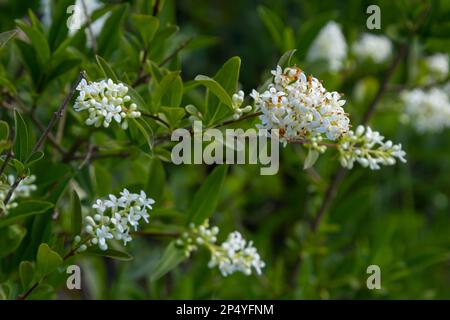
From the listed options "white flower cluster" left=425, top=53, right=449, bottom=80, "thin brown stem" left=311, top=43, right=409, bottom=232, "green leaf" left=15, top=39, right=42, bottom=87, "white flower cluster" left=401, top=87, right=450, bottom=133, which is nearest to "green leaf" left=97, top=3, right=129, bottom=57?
"green leaf" left=15, top=39, right=42, bottom=87

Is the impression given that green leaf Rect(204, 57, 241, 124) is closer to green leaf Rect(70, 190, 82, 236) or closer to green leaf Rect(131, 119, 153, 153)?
green leaf Rect(131, 119, 153, 153)

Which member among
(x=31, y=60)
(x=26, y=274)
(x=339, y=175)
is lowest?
(x=26, y=274)

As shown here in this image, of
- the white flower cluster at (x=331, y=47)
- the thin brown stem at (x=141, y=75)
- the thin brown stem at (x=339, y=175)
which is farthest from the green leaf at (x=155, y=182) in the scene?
the white flower cluster at (x=331, y=47)

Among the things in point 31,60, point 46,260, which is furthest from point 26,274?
point 31,60

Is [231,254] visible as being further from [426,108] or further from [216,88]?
[426,108]
